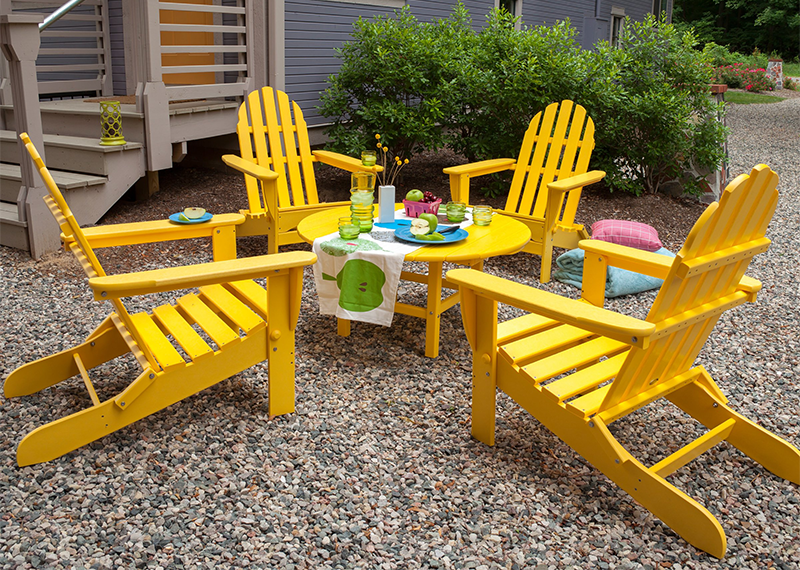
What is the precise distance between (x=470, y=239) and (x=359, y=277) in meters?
0.59

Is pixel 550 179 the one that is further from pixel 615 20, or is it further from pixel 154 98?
pixel 615 20

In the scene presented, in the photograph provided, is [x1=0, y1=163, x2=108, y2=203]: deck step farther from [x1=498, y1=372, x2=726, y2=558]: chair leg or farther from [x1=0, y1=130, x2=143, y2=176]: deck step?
[x1=498, y1=372, x2=726, y2=558]: chair leg

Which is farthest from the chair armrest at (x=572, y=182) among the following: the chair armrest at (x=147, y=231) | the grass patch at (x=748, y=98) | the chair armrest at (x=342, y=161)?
the grass patch at (x=748, y=98)

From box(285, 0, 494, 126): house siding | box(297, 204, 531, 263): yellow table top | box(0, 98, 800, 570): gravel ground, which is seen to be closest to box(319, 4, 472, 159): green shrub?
box(285, 0, 494, 126): house siding

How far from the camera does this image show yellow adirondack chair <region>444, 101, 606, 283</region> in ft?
13.2

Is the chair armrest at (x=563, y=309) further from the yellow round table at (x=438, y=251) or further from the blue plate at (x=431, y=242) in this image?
the blue plate at (x=431, y=242)

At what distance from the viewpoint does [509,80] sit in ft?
17.5

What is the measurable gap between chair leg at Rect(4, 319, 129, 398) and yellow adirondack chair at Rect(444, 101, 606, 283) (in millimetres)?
2234

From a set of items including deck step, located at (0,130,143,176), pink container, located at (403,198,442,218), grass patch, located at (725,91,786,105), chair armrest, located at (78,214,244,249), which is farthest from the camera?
grass patch, located at (725,91,786,105)

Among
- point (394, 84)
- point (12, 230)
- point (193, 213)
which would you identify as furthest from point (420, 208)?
point (12, 230)

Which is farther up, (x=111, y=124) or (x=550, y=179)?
(x=111, y=124)

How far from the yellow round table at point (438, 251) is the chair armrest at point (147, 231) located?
0.43 m

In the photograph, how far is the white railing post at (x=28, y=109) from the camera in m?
3.83

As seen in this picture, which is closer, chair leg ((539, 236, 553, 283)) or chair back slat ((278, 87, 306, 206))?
chair leg ((539, 236, 553, 283))
